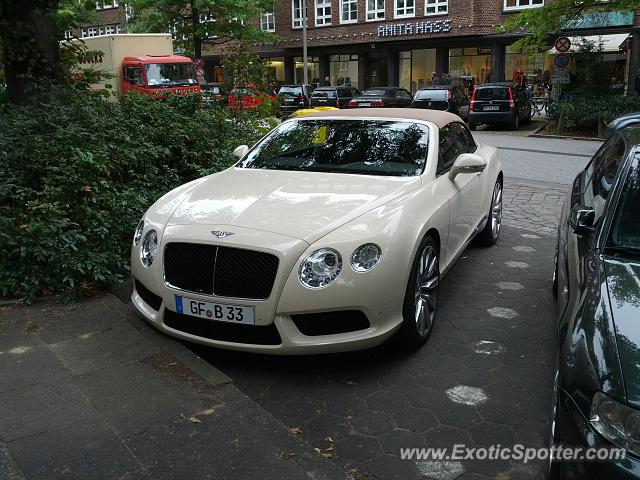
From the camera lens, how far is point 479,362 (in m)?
4.08

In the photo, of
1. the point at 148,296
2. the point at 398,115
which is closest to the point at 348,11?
the point at 398,115

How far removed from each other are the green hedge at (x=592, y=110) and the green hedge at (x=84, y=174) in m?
14.0

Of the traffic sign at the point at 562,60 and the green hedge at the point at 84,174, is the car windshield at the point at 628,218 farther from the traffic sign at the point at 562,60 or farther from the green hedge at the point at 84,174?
the traffic sign at the point at 562,60

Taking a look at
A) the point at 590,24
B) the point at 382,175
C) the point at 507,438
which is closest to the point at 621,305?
the point at 507,438

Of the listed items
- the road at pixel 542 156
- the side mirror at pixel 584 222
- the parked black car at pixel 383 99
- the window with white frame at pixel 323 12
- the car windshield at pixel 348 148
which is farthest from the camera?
the window with white frame at pixel 323 12

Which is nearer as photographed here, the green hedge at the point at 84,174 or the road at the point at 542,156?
the green hedge at the point at 84,174

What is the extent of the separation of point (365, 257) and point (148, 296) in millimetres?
1534

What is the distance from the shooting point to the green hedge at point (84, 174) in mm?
5004

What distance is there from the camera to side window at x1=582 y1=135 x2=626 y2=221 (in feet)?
12.0

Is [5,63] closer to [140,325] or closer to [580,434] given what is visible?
[140,325]

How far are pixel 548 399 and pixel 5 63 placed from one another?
828 cm

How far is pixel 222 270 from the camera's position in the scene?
3713 millimetres

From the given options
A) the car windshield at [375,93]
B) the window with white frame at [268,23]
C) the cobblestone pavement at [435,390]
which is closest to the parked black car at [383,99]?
the car windshield at [375,93]

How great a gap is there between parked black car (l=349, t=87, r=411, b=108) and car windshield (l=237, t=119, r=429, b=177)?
18691 millimetres
